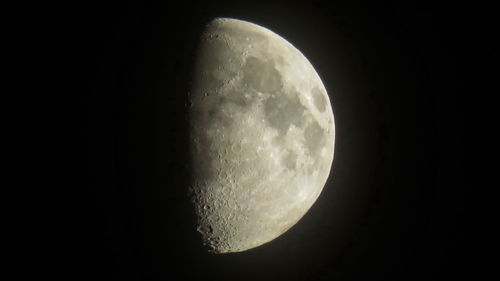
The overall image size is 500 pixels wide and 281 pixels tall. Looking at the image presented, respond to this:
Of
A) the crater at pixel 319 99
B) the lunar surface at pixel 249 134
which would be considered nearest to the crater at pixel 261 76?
the lunar surface at pixel 249 134

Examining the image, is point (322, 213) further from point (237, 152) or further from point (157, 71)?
point (157, 71)

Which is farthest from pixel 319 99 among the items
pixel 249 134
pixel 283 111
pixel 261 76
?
pixel 249 134

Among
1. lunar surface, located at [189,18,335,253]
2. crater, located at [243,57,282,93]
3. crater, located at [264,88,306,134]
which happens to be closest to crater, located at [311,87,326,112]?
lunar surface, located at [189,18,335,253]

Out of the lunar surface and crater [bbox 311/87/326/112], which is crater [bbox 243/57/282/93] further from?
crater [bbox 311/87/326/112]

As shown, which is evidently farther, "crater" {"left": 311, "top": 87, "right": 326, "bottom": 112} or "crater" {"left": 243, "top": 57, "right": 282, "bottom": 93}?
"crater" {"left": 311, "top": 87, "right": 326, "bottom": 112}

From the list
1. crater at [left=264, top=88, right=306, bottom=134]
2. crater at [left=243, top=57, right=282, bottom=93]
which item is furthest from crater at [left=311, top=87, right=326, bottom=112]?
crater at [left=243, top=57, right=282, bottom=93]

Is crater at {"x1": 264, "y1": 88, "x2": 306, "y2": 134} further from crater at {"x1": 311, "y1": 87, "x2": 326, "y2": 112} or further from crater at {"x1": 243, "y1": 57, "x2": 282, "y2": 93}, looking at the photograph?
crater at {"x1": 311, "y1": 87, "x2": 326, "y2": 112}

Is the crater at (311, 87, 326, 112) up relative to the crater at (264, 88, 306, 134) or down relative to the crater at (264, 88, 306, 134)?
up
